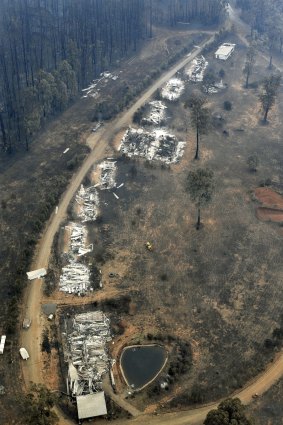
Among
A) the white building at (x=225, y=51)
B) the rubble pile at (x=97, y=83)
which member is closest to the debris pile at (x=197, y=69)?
the white building at (x=225, y=51)

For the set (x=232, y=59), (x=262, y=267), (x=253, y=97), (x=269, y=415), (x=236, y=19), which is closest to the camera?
(x=269, y=415)

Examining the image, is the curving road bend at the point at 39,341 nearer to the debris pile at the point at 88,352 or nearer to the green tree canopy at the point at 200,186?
the debris pile at the point at 88,352

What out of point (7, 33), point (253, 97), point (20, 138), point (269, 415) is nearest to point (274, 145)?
point (253, 97)

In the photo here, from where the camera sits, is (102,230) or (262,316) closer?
(262,316)

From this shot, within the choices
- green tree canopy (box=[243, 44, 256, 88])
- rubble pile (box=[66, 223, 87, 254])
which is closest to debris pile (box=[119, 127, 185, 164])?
rubble pile (box=[66, 223, 87, 254])

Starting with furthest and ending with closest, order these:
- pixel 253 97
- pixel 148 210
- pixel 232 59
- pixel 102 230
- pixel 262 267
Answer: pixel 232 59 → pixel 253 97 → pixel 148 210 → pixel 102 230 → pixel 262 267

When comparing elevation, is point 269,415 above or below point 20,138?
below

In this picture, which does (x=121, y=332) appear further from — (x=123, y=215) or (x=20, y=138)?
(x=20, y=138)
